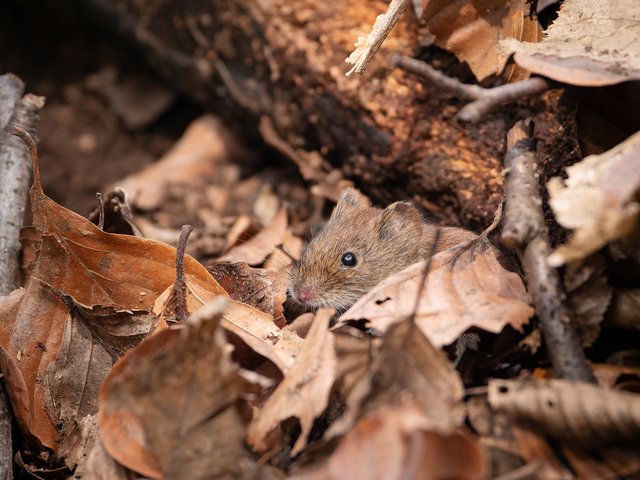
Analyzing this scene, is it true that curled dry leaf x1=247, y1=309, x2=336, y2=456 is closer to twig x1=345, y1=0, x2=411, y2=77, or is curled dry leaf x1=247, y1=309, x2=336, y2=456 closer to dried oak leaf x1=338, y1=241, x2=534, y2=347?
dried oak leaf x1=338, y1=241, x2=534, y2=347

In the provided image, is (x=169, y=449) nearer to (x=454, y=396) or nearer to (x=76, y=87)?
(x=454, y=396)

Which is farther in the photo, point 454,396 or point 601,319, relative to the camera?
point 601,319

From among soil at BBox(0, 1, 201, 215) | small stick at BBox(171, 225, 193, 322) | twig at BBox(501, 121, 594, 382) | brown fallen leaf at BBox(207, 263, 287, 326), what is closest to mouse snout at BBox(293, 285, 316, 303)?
brown fallen leaf at BBox(207, 263, 287, 326)

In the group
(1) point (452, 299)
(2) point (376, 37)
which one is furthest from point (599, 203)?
(2) point (376, 37)

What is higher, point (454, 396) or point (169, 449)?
point (454, 396)

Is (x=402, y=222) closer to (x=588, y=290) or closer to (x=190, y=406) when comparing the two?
(x=588, y=290)

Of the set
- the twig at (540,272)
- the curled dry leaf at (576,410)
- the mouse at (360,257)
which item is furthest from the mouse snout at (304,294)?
the curled dry leaf at (576,410)

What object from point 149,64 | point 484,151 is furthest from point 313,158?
point 149,64

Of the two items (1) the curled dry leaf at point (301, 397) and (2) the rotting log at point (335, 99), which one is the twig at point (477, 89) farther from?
(1) the curled dry leaf at point (301, 397)
